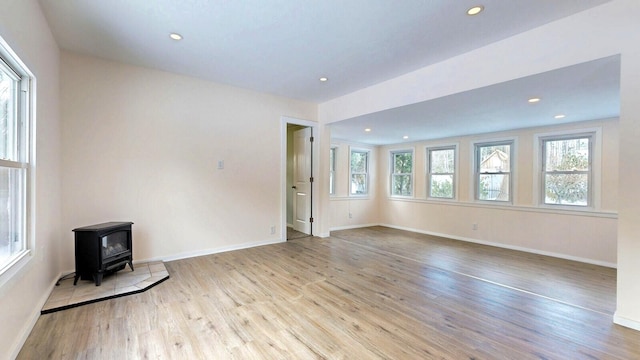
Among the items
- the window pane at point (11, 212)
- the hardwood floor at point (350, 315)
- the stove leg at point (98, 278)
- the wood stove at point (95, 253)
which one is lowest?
the hardwood floor at point (350, 315)

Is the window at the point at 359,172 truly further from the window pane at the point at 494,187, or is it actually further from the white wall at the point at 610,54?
the white wall at the point at 610,54

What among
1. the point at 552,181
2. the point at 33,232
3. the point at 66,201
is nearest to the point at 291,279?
the point at 33,232

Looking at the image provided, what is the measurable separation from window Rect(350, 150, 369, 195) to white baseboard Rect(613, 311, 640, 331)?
5.08 meters

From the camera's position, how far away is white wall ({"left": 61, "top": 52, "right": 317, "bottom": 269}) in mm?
3268

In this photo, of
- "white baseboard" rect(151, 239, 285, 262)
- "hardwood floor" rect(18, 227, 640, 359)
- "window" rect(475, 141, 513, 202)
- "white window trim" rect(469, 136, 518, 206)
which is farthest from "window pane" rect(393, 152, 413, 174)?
"white baseboard" rect(151, 239, 285, 262)

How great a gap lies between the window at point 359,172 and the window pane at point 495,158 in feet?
8.81

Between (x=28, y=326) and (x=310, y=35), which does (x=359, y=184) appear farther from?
(x=28, y=326)

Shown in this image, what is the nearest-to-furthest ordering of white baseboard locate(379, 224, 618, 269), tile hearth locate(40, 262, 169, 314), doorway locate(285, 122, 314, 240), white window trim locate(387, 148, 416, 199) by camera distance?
tile hearth locate(40, 262, 169, 314) → white baseboard locate(379, 224, 618, 269) → doorway locate(285, 122, 314, 240) → white window trim locate(387, 148, 416, 199)

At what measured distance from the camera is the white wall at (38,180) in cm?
174

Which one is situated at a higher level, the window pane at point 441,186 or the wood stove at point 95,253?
the window pane at point 441,186

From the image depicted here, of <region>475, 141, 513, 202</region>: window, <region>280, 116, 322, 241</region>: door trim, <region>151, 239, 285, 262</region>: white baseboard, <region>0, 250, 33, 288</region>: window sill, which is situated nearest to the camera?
<region>0, 250, 33, 288</region>: window sill

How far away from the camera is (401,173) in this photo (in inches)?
279

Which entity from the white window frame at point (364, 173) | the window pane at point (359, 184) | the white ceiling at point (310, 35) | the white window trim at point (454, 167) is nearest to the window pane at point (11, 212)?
the white ceiling at point (310, 35)

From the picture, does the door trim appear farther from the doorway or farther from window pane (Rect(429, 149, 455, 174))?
window pane (Rect(429, 149, 455, 174))
